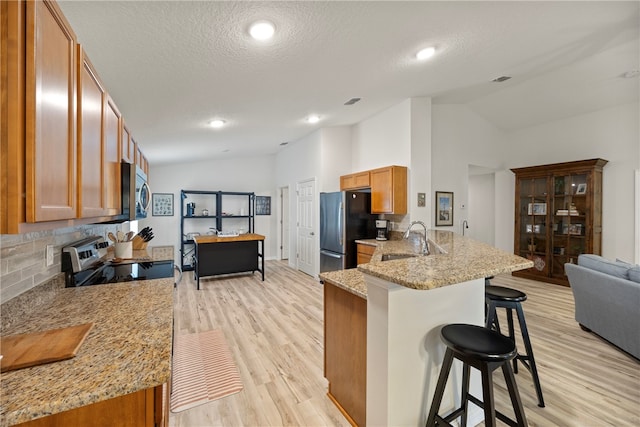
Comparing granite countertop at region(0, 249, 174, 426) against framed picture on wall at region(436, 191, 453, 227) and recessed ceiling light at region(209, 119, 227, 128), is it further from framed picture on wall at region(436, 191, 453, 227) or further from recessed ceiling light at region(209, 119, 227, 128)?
framed picture on wall at region(436, 191, 453, 227)

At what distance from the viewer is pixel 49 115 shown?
0.80 metres

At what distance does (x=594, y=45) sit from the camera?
2.95 m

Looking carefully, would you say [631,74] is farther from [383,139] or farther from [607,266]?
[383,139]

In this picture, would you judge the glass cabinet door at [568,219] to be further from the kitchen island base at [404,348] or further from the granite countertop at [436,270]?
the kitchen island base at [404,348]

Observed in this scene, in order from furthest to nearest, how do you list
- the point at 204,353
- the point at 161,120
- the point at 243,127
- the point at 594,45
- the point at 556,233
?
the point at 556,233 → the point at 243,127 → the point at 161,120 → the point at 594,45 → the point at 204,353

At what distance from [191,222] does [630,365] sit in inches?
279

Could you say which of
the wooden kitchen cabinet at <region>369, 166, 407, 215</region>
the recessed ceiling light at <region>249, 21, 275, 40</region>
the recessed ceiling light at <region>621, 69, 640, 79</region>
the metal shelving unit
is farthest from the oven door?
the recessed ceiling light at <region>621, 69, 640, 79</region>

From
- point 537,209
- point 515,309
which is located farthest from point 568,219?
point 515,309

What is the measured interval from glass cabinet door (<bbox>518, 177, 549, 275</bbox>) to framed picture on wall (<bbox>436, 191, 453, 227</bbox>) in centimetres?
174

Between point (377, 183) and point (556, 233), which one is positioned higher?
point (377, 183)

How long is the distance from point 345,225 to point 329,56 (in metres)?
2.63

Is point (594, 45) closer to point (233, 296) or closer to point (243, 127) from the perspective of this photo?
point (243, 127)

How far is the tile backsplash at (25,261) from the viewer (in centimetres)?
117

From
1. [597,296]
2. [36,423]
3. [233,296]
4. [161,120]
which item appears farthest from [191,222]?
[597,296]
